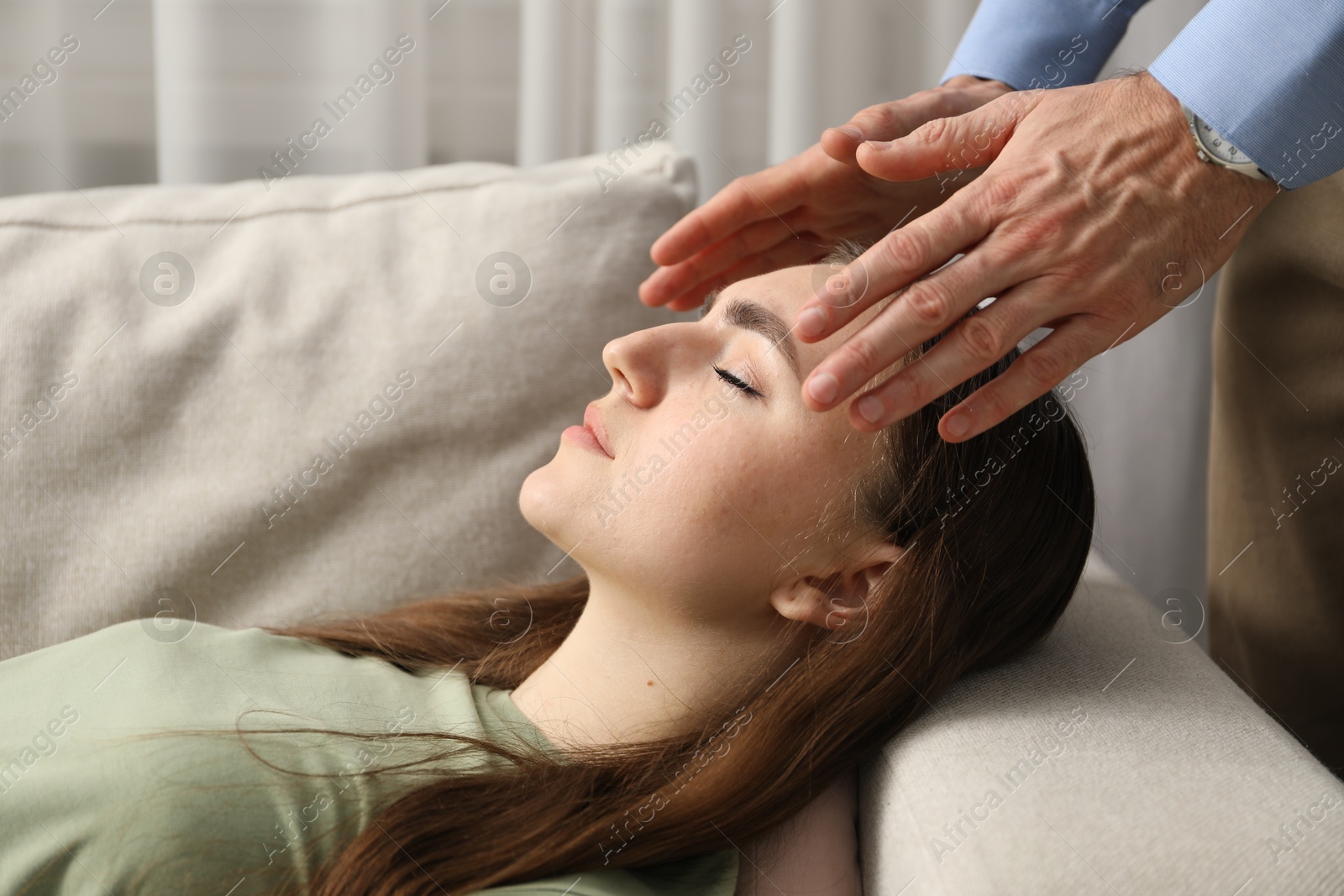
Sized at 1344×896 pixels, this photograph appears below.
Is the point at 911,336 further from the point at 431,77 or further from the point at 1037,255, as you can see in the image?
the point at 431,77

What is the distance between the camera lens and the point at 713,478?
89 cm

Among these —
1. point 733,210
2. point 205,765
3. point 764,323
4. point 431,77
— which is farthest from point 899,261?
point 431,77

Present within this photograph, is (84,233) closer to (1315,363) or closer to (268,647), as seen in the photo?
(268,647)

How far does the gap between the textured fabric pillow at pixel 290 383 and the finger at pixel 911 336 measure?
21.5 inches

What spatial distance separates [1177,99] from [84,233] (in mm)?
1238

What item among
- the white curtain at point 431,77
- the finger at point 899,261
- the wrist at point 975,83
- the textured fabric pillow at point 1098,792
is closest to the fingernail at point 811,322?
the finger at point 899,261

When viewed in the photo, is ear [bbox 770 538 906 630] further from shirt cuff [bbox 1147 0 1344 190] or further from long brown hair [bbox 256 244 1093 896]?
shirt cuff [bbox 1147 0 1344 190]

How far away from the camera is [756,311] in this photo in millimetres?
966

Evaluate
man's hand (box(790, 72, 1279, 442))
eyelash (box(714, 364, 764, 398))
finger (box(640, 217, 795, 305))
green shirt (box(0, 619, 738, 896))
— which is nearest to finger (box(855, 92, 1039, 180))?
man's hand (box(790, 72, 1279, 442))

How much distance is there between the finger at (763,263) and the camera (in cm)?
128

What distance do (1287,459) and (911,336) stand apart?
78 centimetres

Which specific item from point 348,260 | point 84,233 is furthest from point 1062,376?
point 84,233

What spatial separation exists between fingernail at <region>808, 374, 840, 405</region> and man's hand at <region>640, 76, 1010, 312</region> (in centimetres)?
41

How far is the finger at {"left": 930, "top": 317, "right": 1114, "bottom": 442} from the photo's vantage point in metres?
0.84
